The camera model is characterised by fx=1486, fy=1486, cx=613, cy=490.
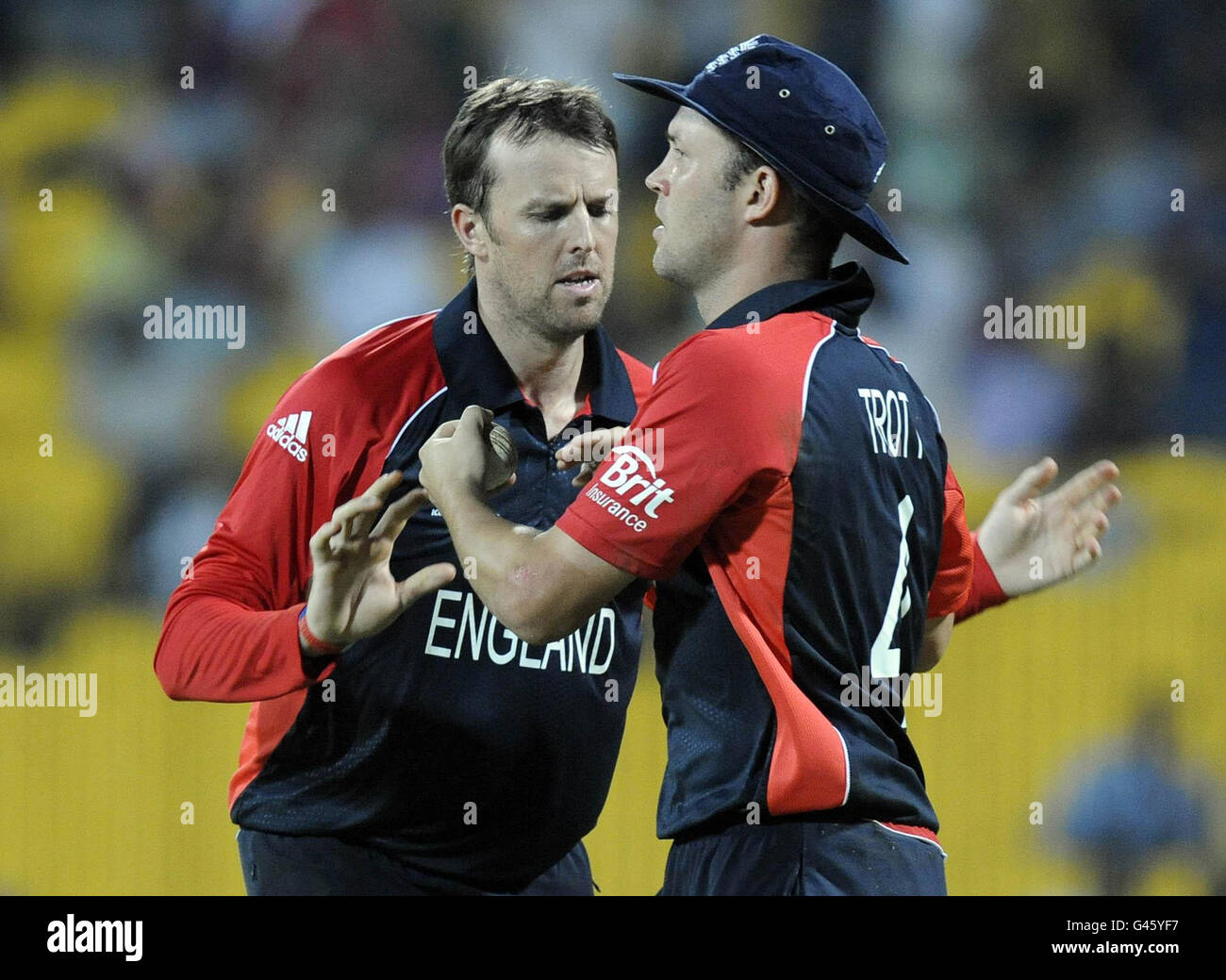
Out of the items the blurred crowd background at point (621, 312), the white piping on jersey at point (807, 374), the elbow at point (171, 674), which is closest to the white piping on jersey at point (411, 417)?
the elbow at point (171, 674)

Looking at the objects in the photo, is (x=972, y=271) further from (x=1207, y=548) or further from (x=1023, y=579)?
(x=1023, y=579)

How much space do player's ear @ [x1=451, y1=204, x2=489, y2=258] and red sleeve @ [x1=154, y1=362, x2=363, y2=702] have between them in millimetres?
497

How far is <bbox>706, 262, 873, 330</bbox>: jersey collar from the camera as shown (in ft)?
8.52

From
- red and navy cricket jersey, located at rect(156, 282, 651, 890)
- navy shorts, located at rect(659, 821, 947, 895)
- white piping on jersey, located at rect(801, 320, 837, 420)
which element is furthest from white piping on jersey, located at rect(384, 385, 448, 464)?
navy shorts, located at rect(659, 821, 947, 895)

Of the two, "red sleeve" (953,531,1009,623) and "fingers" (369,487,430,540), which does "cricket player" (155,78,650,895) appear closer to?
"fingers" (369,487,430,540)

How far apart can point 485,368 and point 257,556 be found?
25.1 inches

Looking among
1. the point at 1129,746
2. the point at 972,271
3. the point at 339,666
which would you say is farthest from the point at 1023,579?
the point at 972,271

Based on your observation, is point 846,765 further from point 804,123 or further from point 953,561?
point 804,123

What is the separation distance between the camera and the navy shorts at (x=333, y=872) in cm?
321

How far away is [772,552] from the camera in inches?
96.7

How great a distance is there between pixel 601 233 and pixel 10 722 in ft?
8.80

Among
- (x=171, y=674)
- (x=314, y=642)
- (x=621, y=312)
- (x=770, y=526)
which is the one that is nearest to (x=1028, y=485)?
(x=770, y=526)

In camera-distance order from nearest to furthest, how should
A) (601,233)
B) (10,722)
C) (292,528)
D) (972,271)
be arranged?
(292,528), (601,233), (10,722), (972,271)

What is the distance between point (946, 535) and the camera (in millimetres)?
2918
